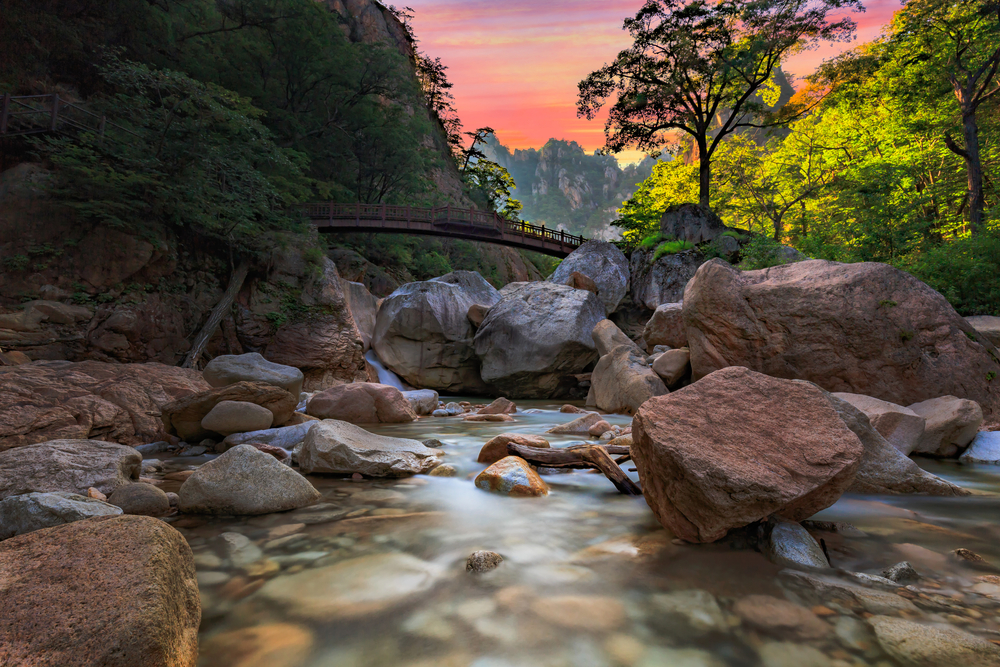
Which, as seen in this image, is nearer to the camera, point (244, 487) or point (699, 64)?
point (244, 487)

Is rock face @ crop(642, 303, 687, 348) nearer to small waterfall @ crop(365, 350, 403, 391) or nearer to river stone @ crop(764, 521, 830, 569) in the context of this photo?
small waterfall @ crop(365, 350, 403, 391)

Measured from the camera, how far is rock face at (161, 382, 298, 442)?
5.89 metres

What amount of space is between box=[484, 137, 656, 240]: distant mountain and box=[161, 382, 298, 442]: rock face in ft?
338

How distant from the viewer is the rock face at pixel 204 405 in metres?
5.89

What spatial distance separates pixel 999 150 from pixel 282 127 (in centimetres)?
2634

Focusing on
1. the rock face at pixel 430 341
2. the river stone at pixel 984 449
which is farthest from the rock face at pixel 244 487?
the rock face at pixel 430 341

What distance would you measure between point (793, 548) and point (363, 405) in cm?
679

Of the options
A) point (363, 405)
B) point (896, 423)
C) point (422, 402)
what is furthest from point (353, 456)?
point (896, 423)

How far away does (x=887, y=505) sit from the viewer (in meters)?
3.48

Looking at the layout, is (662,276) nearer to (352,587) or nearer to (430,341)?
(430,341)

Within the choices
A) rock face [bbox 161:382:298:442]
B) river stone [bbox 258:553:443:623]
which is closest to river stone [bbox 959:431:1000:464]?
river stone [bbox 258:553:443:623]

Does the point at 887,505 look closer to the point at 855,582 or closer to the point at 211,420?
the point at 855,582

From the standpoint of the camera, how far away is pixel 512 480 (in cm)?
396

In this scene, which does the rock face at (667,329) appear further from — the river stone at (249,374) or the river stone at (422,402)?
the river stone at (249,374)
